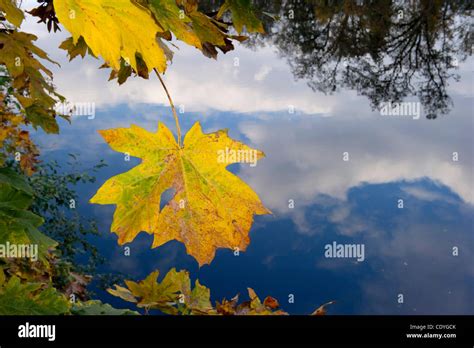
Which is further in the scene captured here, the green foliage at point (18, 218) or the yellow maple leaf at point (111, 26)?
the green foliage at point (18, 218)

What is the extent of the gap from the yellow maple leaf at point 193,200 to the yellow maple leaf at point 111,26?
0.15 meters

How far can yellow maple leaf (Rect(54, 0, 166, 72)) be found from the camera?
58 centimetres

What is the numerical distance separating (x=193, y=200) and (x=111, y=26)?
10.5 inches

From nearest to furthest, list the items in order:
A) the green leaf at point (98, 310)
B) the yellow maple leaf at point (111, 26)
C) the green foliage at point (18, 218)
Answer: the yellow maple leaf at point (111, 26)
the green foliage at point (18, 218)
the green leaf at point (98, 310)

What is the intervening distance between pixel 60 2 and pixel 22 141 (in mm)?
3059

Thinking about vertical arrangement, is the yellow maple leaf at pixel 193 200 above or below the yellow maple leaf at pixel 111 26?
below

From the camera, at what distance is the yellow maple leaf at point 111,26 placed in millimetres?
577

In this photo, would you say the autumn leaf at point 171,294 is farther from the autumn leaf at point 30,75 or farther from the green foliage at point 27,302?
the autumn leaf at point 30,75

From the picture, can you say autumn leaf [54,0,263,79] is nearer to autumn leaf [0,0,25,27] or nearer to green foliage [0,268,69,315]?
autumn leaf [0,0,25,27]

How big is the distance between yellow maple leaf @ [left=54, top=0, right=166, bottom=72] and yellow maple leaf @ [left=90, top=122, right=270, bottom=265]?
150mm

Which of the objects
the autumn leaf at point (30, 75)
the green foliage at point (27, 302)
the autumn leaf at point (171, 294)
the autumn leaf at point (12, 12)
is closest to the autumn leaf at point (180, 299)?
the autumn leaf at point (171, 294)

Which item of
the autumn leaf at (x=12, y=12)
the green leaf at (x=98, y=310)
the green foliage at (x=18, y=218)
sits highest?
the autumn leaf at (x=12, y=12)
